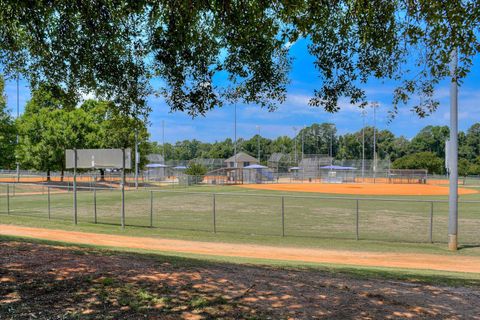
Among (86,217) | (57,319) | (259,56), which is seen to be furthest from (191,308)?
(86,217)

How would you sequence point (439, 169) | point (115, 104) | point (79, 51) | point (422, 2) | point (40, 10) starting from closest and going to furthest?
1. point (422, 2)
2. point (40, 10)
3. point (79, 51)
4. point (115, 104)
5. point (439, 169)

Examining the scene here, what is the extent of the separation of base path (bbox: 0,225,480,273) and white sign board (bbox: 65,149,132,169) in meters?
3.51

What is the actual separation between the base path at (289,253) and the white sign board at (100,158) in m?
3.51

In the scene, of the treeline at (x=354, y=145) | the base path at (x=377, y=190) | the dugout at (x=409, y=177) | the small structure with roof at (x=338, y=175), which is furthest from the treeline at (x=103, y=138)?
the base path at (x=377, y=190)

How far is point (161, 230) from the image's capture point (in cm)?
1877

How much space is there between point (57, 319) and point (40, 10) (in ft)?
18.5

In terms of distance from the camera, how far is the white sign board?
18906mm

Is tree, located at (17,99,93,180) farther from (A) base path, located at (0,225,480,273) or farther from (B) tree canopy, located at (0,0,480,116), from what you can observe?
(B) tree canopy, located at (0,0,480,116)

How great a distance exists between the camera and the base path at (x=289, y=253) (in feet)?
41.0

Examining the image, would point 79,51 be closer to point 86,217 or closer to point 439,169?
point 86,217

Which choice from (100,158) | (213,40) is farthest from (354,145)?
(213,40)

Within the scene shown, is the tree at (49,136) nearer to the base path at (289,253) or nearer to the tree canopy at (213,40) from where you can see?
the base path at (289,253)

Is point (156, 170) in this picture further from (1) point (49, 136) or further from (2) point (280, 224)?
(2) point (280, 224)

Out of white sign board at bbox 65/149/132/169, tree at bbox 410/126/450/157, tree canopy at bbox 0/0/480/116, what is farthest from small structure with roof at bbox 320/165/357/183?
tree canopy at bbox 0/0/480/116
